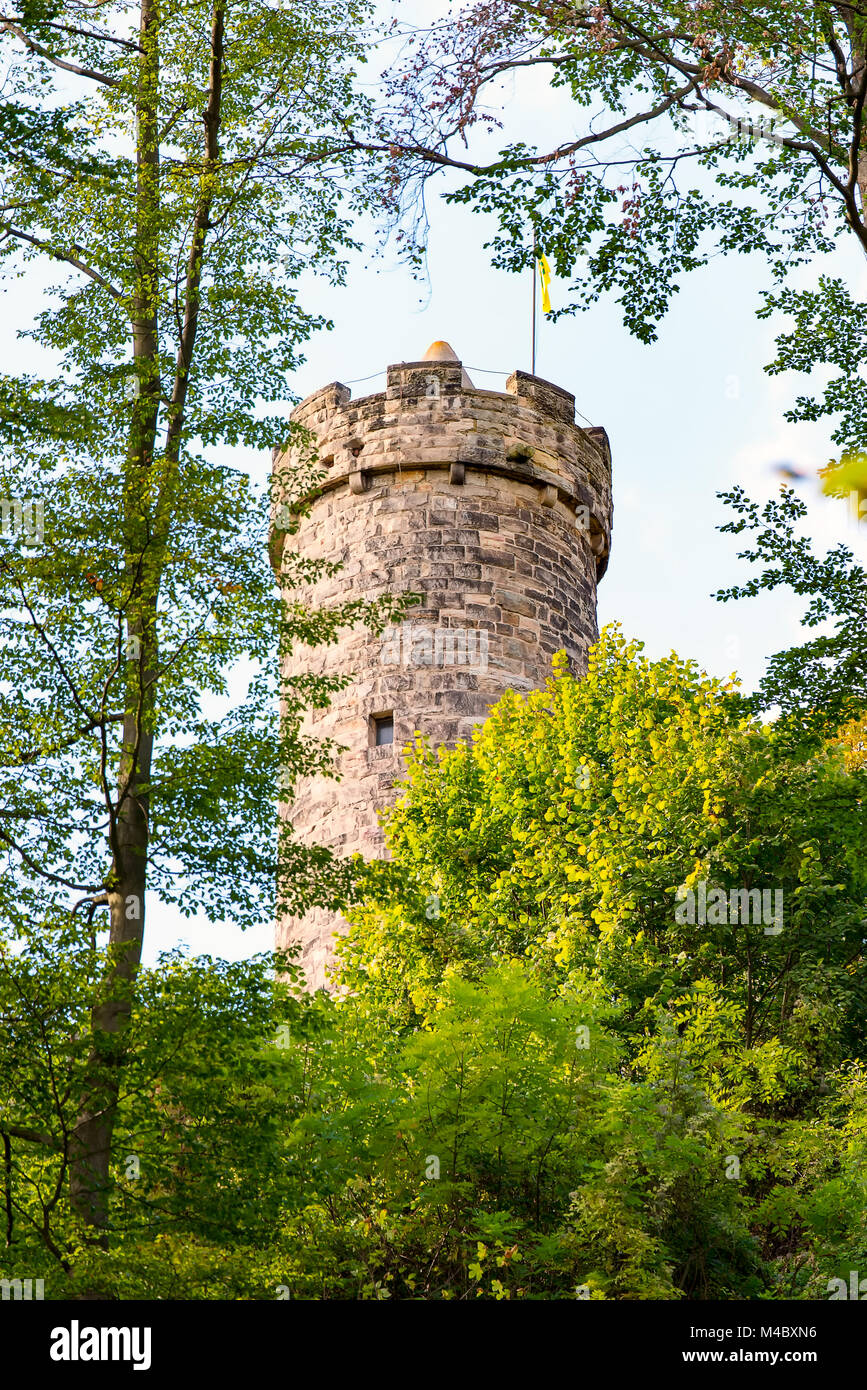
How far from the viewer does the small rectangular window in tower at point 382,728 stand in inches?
823

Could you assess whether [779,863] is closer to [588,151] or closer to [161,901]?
[588,151]

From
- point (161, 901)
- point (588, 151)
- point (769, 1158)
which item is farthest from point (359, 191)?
point (769, 1158)

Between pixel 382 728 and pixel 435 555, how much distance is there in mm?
2330

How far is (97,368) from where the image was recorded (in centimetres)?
1202

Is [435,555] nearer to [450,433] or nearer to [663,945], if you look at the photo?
[450,433]

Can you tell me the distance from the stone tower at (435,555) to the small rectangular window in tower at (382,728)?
17 mm

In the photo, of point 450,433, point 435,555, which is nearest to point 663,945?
point 435,555

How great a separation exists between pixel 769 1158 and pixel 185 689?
256 inches

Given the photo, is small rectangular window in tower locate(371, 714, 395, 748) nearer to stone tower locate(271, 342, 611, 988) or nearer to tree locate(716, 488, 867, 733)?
stone tower locate(271, 342, 611, 988)

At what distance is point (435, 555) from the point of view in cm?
2162

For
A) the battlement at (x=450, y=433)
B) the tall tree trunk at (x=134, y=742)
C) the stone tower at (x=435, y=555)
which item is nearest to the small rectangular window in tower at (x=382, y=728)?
the stone tower at (x=435, y=555)

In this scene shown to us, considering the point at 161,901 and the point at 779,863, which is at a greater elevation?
the point at 779,863

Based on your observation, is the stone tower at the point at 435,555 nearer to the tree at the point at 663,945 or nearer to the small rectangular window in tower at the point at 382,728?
the small rectangular window in tower at the point at 382,728

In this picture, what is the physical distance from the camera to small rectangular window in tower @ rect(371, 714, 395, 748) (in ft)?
68.6
